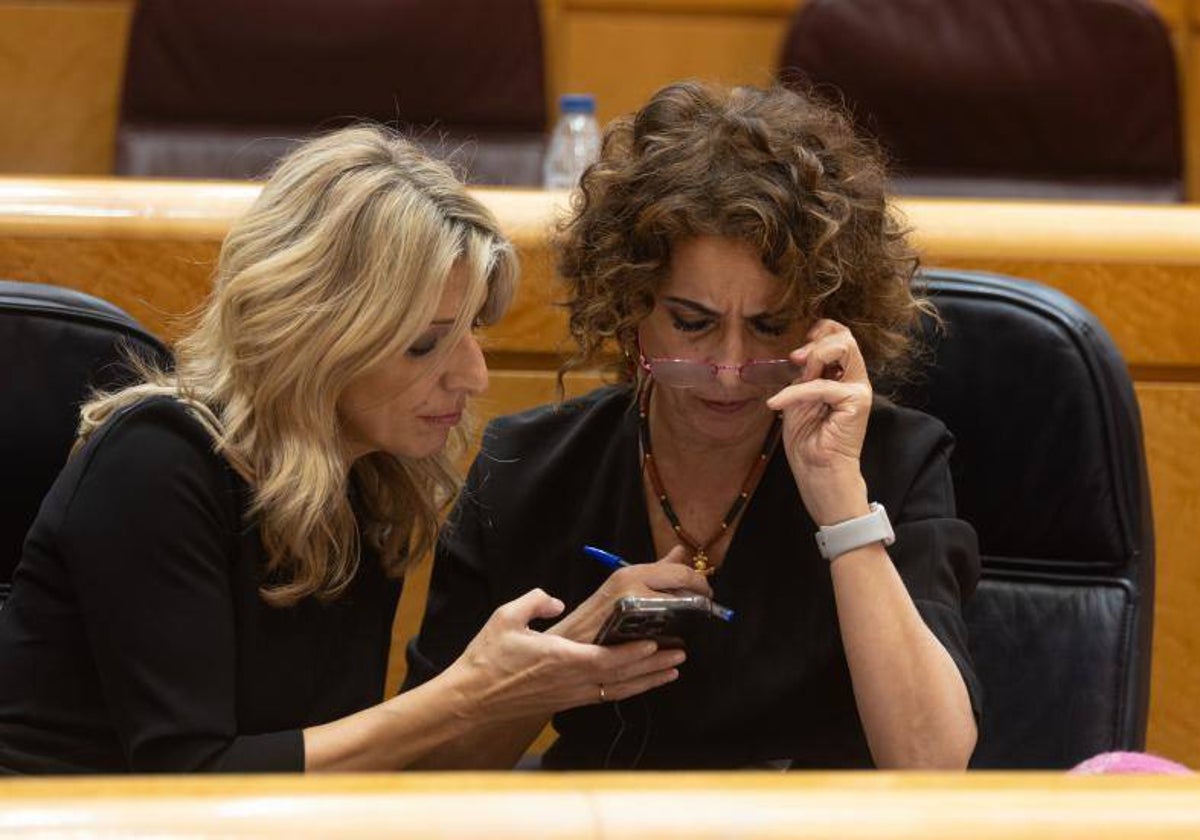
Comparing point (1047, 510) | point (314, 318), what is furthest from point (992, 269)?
point (314, 318)

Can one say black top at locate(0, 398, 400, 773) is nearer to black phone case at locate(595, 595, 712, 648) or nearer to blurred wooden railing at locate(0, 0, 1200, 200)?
black phone case at locate(595, 595, 712, 648)

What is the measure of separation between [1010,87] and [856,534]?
1371 millimetres

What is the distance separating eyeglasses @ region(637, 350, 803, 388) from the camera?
1249 mm

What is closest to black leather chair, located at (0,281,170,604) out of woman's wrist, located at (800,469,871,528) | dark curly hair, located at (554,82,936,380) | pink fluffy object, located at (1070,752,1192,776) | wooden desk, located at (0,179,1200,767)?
wooden desk, located at (0,179,1200,767)

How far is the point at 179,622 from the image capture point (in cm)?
114

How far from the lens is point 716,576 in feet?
4.30

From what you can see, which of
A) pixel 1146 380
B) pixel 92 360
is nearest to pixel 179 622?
pixel 92 360

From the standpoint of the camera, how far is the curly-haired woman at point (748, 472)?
1225 millimetres

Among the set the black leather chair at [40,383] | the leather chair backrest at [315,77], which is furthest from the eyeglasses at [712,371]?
the leather chair backrest at [315,77]

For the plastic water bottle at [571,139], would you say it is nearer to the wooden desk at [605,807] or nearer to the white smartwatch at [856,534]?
the white smartwatch at [856,534]

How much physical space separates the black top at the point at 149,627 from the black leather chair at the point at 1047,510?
1.70 ft

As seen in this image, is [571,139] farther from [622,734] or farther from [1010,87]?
[622,734]

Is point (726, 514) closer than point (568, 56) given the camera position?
Yes

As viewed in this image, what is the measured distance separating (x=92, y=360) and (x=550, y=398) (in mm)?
419
